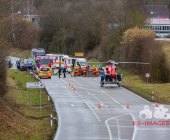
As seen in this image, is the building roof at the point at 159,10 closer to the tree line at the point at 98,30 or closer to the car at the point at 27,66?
the tree line at the point at 98,30

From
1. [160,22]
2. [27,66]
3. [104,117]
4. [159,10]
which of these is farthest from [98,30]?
[104,117]

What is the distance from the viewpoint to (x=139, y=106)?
84.3 feet

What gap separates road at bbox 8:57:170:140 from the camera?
16984mm

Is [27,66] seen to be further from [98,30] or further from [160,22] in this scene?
[160,22]

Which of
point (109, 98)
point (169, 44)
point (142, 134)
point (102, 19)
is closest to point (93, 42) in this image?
point (102, 19)

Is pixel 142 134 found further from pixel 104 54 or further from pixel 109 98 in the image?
pixel 104 54

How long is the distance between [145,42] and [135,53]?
103 inches

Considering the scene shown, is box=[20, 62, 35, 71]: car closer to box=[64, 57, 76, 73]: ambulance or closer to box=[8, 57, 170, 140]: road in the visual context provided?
box=[64, 57, 76, 73]: ambulance

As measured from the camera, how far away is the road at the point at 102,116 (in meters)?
17.0

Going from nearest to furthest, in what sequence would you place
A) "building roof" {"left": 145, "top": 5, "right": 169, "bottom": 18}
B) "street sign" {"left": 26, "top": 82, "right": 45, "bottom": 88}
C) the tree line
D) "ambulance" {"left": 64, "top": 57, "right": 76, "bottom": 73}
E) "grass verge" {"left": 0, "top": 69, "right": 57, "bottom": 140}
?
1. "grass verge" {"left": 0, "top": 69, "right": 57, "bottom": 140}
2. "street sign" {"left": 26, "top": 82, "right": 45, "bottom": 88}
3. the tree line
4. "ambulance" {"left": 64, "top": 57, "right": 76, "bottom": 73}
5. "building roof" {"left": 145, "top": 5, "right": 169, "bottom": 18}

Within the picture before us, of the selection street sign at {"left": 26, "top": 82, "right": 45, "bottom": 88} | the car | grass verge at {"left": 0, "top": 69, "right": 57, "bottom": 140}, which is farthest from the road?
the car

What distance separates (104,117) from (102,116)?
0.33m

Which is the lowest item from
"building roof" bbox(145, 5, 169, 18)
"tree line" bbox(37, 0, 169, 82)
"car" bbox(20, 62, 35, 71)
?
"car" bbox(20, 62, 35, 71)

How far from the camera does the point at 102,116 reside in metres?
21.8
